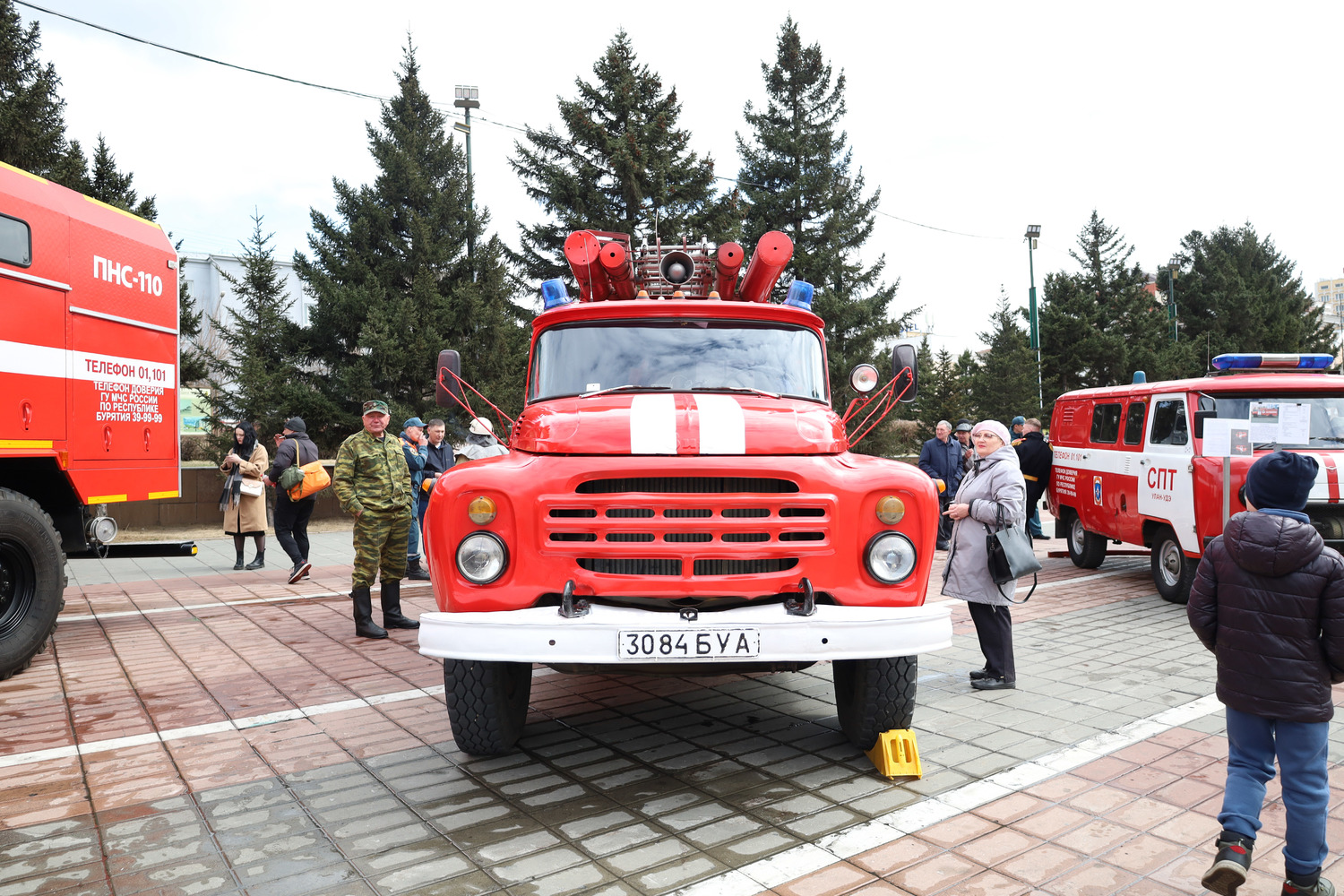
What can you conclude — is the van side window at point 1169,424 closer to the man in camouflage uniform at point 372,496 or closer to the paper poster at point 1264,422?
the paper poster at point 1264,422

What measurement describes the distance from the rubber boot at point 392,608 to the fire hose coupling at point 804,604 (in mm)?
4774

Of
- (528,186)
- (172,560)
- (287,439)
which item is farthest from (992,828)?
(528,186)

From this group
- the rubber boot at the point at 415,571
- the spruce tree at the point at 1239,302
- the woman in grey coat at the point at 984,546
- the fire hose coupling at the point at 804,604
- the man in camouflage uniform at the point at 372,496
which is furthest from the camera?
the spruce tree at the point at 1239,302

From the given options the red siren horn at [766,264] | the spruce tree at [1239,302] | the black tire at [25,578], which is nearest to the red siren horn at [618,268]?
the red siren horn at [766,264]

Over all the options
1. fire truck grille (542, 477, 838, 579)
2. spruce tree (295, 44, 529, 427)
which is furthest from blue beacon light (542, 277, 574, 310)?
spruce tree (295, 44, 529, 427)

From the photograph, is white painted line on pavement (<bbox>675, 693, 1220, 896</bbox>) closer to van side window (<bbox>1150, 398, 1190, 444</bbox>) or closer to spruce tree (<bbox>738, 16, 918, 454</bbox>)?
van side window (<bbox>1150, 398, 1190, 444</bbox>)

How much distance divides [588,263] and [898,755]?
3.48 metres

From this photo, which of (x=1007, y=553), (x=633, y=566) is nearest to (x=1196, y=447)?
(x=1007, y=553)

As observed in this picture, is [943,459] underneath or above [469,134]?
underneath

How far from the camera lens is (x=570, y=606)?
3.76 m

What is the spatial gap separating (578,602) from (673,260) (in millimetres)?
2652

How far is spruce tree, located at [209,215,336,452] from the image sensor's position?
19031mm

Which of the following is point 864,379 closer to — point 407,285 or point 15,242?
point 15,242

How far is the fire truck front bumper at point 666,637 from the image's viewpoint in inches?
145
